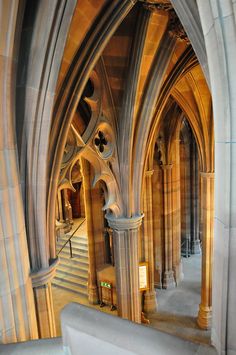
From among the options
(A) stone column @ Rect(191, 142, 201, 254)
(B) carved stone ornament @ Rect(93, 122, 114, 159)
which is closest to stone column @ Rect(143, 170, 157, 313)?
(B) carved stone ornament @ Rect(93, 122, 114, 159)

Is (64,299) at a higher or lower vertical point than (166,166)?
lower

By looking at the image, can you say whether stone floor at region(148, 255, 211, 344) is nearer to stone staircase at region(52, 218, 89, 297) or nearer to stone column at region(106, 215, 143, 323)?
stone column at region(106, 215, 143, 323)

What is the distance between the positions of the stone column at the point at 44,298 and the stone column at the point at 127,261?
216 centimetres

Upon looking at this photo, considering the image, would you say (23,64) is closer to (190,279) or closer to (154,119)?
(154,119)

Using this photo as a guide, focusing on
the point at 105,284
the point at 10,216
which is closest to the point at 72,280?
the point at 105,284

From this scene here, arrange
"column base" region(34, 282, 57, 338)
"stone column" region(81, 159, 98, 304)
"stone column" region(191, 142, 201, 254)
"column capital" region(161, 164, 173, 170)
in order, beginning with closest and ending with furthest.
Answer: "column base" region(34, 282, 57, 338) → "stone column" region(81, 159, 98, 304) → "column capital" region(161, 164, 173, 170) → "stone column" region(191, 142, 201, 254)

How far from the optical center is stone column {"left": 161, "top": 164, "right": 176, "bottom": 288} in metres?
9.29

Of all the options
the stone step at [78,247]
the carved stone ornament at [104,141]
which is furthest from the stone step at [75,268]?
the carved stone ornament at [104,141]

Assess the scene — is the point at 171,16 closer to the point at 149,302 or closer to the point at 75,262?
the point at 149,302

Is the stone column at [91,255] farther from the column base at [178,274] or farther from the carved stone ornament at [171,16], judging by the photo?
the carved stone ornament at [171,16]

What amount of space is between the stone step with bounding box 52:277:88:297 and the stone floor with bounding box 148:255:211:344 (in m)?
2.04

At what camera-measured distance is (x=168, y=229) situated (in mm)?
9414

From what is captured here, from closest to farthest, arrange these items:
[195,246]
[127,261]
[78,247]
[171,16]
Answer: [171,16], [127,261], [78,247], [195,246]

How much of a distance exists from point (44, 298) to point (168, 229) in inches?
254
